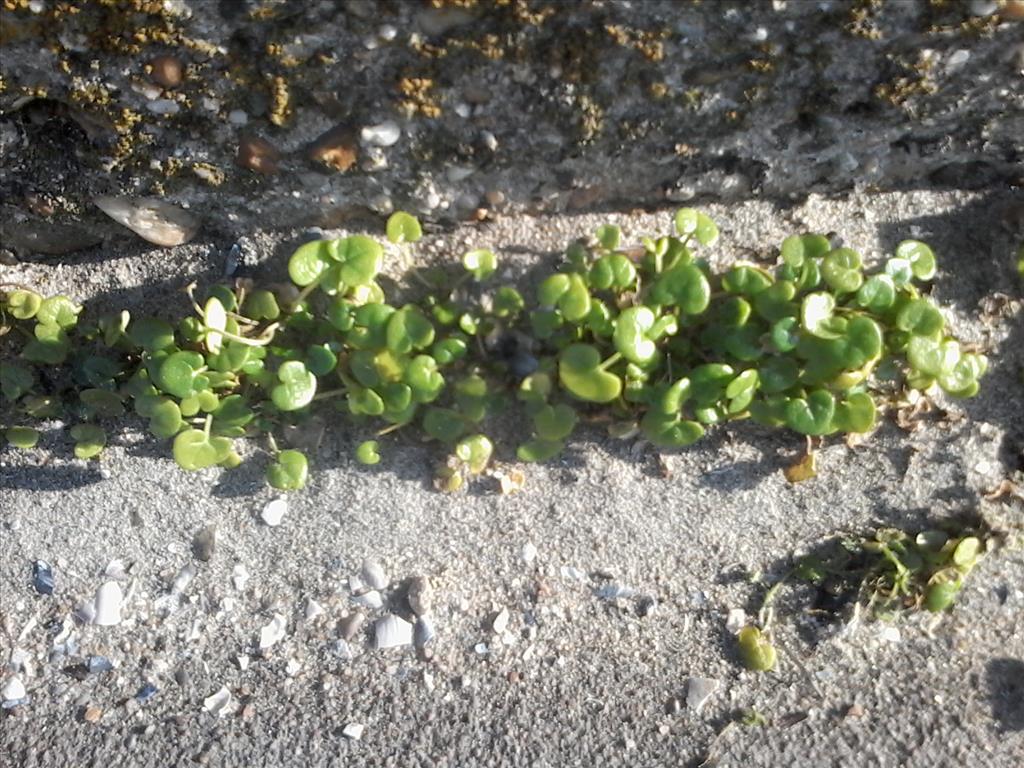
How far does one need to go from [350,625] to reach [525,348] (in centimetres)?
A: 54

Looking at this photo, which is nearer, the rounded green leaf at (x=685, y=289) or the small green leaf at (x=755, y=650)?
the rounded green leaf at (x=685, y=289)

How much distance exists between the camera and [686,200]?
56.2 inches

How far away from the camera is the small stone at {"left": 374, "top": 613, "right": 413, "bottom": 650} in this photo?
1498 mm

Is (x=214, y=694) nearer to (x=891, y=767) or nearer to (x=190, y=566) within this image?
(x=190, y=566)

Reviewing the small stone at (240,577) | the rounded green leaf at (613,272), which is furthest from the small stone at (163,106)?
the small stone at (240,577)

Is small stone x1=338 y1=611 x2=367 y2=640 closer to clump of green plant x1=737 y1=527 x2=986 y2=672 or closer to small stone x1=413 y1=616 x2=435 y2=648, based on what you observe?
small stone x1=413 y1=616 x2=435 y2=648

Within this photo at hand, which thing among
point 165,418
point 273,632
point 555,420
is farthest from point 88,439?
point 555,420

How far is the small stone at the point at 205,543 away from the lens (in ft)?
5.05

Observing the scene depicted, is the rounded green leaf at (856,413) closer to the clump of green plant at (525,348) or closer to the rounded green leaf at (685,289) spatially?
the clump of green plant at (525,348)

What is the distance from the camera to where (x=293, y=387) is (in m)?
1.38

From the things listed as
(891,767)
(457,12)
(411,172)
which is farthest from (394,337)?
(891,767)

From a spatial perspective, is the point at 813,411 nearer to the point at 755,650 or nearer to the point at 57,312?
the point at 755,650

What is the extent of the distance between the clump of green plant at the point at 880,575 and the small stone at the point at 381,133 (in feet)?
3.01

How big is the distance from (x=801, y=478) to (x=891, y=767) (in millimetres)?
458
